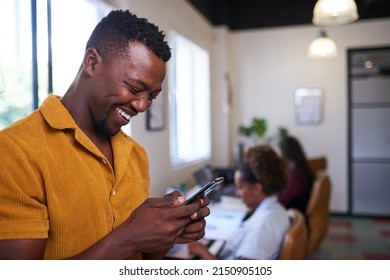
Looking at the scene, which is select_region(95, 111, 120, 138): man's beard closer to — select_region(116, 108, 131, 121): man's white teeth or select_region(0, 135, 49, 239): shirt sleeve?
select_region(116, 108, 131, 121): man's white teeth

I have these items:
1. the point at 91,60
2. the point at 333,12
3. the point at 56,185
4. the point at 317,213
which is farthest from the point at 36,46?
the point at 317,213

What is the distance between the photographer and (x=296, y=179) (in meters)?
2.65

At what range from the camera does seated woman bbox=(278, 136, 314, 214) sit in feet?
8.64

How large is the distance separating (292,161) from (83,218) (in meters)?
2.34

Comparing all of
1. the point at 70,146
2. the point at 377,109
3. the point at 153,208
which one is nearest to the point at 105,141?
the point at 70,146

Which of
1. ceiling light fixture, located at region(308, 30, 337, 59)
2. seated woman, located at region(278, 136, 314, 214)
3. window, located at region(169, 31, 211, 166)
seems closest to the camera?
window, located at region(169, 31, 211, 166)

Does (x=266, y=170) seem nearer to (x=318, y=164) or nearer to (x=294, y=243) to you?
(x=294, y=243)

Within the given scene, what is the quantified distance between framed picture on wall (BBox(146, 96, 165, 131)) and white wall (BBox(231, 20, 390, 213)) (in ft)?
4.51

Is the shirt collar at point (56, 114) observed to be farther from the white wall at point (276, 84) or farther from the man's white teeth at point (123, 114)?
the white wall at point (276, 84)

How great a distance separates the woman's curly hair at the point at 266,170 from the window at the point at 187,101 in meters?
0.36

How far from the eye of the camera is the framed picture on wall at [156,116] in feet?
4.24

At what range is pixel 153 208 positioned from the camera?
568 mm

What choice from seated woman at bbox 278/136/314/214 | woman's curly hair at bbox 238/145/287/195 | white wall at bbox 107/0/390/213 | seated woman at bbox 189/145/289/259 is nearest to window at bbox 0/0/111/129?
seated woman at bbox 189/145/289/259

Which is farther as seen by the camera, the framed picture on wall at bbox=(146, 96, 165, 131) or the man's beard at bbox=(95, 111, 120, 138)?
the framed picture on wall at bbox=(146, 96, 165, 131)
